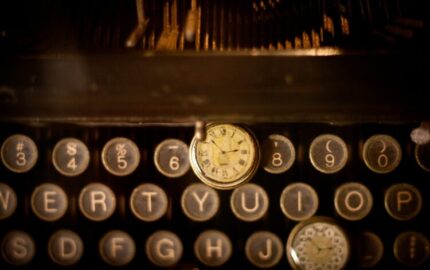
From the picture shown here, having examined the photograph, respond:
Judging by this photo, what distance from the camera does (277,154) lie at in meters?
2.31

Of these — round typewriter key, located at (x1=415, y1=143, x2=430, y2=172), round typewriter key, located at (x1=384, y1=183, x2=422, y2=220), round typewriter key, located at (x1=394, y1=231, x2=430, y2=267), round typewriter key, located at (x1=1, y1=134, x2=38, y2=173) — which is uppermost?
round typewriter key, located at (x1=1, y1=134, x2=38, y2=173)

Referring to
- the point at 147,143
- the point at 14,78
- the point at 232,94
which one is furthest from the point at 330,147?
the point at 14,78

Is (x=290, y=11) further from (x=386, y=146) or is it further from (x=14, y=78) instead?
(x=14, y=78)

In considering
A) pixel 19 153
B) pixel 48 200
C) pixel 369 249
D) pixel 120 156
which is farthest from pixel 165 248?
pixel 369 249

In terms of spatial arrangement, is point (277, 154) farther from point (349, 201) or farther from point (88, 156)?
point (88, 156)

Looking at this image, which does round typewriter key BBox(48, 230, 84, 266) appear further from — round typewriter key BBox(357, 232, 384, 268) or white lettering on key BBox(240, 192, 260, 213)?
round typewriter key BBox(357, 232, 384, 268)

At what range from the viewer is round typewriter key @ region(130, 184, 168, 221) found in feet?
7.71

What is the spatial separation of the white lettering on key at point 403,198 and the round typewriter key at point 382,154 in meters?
0.14

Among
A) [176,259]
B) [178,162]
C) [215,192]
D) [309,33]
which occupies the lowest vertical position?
[176,259]

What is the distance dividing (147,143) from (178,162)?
0.78ft

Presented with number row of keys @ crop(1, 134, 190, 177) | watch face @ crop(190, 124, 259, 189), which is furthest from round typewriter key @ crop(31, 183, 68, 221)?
watch face @ crop(190, 124, 259, 189)

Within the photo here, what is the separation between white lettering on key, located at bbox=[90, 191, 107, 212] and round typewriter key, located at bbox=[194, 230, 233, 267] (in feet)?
1.59

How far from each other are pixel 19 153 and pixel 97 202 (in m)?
0.43

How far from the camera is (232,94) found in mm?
1354
